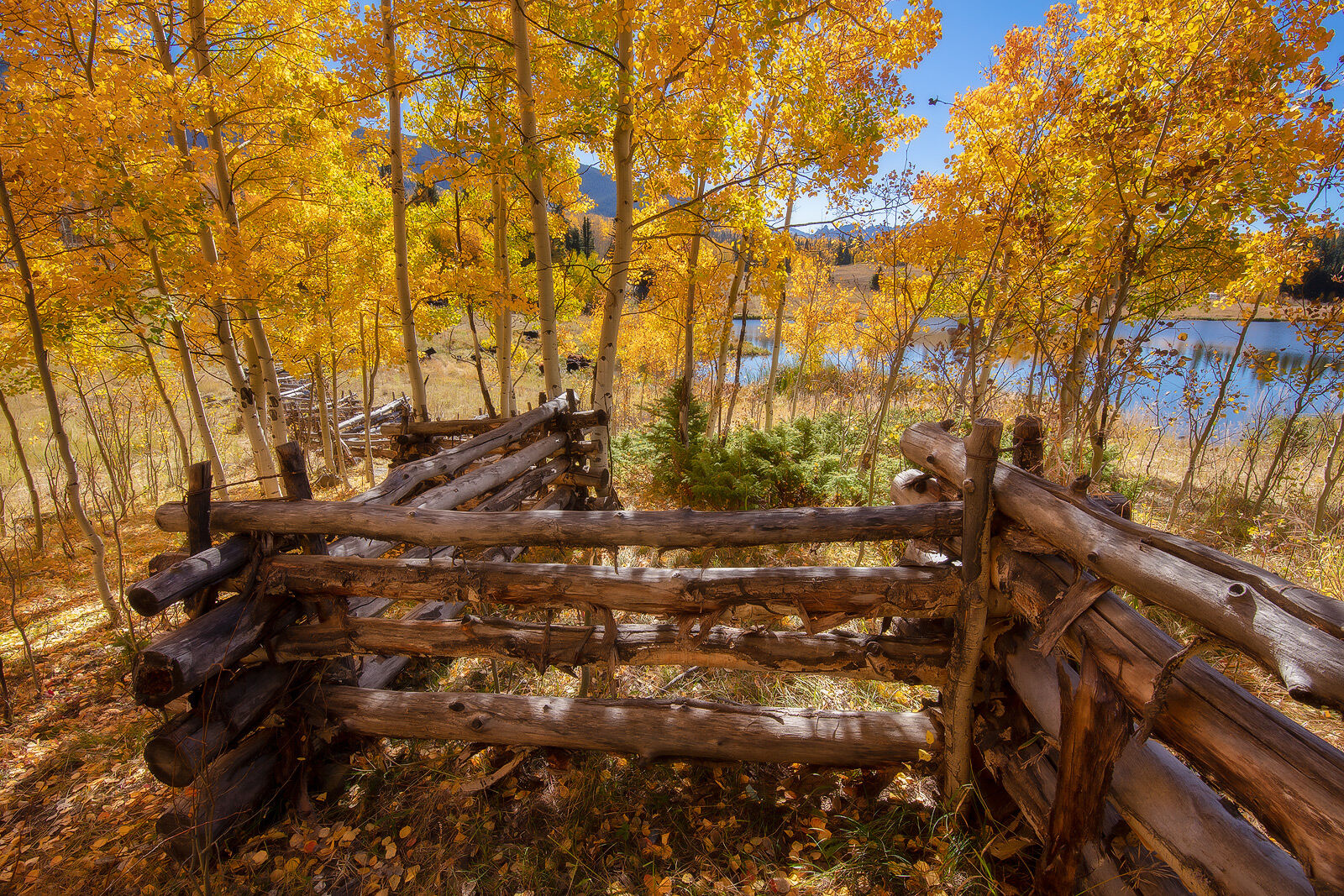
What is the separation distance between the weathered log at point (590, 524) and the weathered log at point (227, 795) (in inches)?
46.8

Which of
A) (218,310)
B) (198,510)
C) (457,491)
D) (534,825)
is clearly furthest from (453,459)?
(218,310)

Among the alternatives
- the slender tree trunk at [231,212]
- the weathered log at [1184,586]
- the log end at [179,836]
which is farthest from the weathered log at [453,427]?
the weathered log at [1184,586]

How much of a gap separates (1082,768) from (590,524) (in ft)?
7.05

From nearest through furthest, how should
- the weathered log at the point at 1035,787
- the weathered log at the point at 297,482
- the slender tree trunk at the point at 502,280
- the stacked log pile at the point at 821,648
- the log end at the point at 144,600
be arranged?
the stacked log pile at the point at 821,648, the weathered log at the point at 1035,787, the log end at the point at 144,600, the weathered log at the point at 297,482, the slender tree trunk at the point at 502,280

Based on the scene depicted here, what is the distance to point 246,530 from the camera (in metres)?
2.77

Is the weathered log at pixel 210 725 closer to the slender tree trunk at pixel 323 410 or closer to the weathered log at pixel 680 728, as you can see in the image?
the weathered log at pixel 680 728

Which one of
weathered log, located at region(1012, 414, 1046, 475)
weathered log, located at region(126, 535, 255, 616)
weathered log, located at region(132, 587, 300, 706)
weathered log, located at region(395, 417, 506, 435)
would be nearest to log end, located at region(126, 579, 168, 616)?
weathered log, located at region(126, 535, 255, 616)

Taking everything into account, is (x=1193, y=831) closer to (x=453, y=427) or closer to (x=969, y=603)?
(x=969, y=603)

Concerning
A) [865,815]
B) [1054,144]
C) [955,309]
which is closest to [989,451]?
[865,815]

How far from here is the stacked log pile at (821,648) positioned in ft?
5.43

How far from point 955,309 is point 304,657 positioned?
8.62 meters

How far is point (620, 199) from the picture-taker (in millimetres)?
5793

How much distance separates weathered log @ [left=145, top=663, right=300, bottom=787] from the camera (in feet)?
7.86

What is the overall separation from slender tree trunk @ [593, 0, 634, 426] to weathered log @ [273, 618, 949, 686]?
12.5 ft
